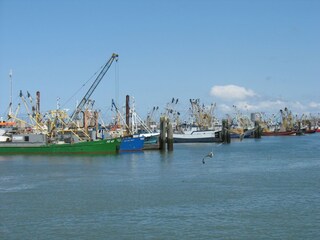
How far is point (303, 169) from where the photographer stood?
47375 millimetres

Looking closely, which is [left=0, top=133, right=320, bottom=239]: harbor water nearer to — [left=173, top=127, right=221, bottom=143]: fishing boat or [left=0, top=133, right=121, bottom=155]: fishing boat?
[left=0, top=133, right=121, bottom=155]: fishing boat

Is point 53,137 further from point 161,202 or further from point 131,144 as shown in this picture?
point 161,202

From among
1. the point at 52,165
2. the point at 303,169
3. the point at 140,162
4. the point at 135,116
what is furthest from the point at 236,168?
the point at 135,116

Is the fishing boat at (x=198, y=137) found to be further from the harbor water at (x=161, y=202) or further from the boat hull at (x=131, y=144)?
the harbor water at (x=161, y=202)

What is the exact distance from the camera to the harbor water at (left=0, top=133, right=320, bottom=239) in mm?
23219

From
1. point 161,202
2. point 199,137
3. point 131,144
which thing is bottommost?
point 161,202

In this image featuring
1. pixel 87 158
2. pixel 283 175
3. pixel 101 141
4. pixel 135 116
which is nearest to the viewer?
pixel 283 175

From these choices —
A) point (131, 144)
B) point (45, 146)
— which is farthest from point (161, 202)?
point (131, 144)

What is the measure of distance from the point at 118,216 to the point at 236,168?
24.0m

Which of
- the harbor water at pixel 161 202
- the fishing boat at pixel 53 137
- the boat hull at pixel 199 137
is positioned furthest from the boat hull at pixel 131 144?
the boat hull at pixel 199 137

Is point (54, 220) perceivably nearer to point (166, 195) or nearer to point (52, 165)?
point (166, 195)

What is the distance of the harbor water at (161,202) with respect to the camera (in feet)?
76.2

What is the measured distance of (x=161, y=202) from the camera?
29.7 meters

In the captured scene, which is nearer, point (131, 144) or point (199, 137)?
point (131, 144)
